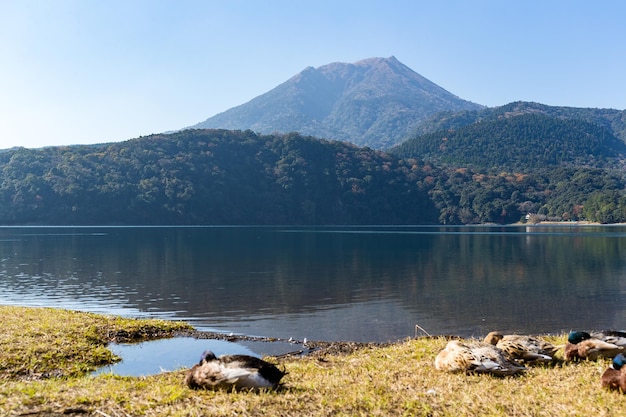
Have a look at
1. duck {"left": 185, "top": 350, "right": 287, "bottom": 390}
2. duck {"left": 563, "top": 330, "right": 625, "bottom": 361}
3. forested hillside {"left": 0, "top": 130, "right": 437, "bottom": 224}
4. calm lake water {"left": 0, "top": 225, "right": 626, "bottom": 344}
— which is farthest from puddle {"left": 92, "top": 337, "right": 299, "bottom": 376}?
forested hillside {"left": 0, "top": 130, "right": 437, "bottom": 224}

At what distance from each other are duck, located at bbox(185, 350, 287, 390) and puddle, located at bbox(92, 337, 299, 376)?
5.25 meters

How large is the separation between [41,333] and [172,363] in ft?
13.8

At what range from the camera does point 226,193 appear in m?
177

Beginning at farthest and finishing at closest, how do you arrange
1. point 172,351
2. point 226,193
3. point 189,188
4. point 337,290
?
1. point 226,193
2. point 189,188
3. point 337,290
4. point 172,351

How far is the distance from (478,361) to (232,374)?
4.79 metres

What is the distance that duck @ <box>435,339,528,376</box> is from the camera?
1047 cm

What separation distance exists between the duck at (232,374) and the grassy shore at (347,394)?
9.5 inches

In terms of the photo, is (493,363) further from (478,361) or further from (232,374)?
(232,374)

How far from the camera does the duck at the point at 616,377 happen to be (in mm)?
8711

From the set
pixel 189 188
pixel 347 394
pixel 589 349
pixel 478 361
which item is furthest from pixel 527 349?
pixel 189 188

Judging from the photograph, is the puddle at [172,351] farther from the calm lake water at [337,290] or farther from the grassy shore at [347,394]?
the calm lake water at [337,290]

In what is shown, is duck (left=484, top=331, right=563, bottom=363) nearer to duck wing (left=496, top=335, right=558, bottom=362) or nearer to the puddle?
duck wing (left=496, top=335, right=558, bottom=362)

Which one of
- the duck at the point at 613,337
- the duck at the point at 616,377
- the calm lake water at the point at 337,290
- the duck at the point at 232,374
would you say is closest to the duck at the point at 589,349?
the duck at the point at 613,337

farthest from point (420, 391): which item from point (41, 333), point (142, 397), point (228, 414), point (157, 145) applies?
point (157, 145)
